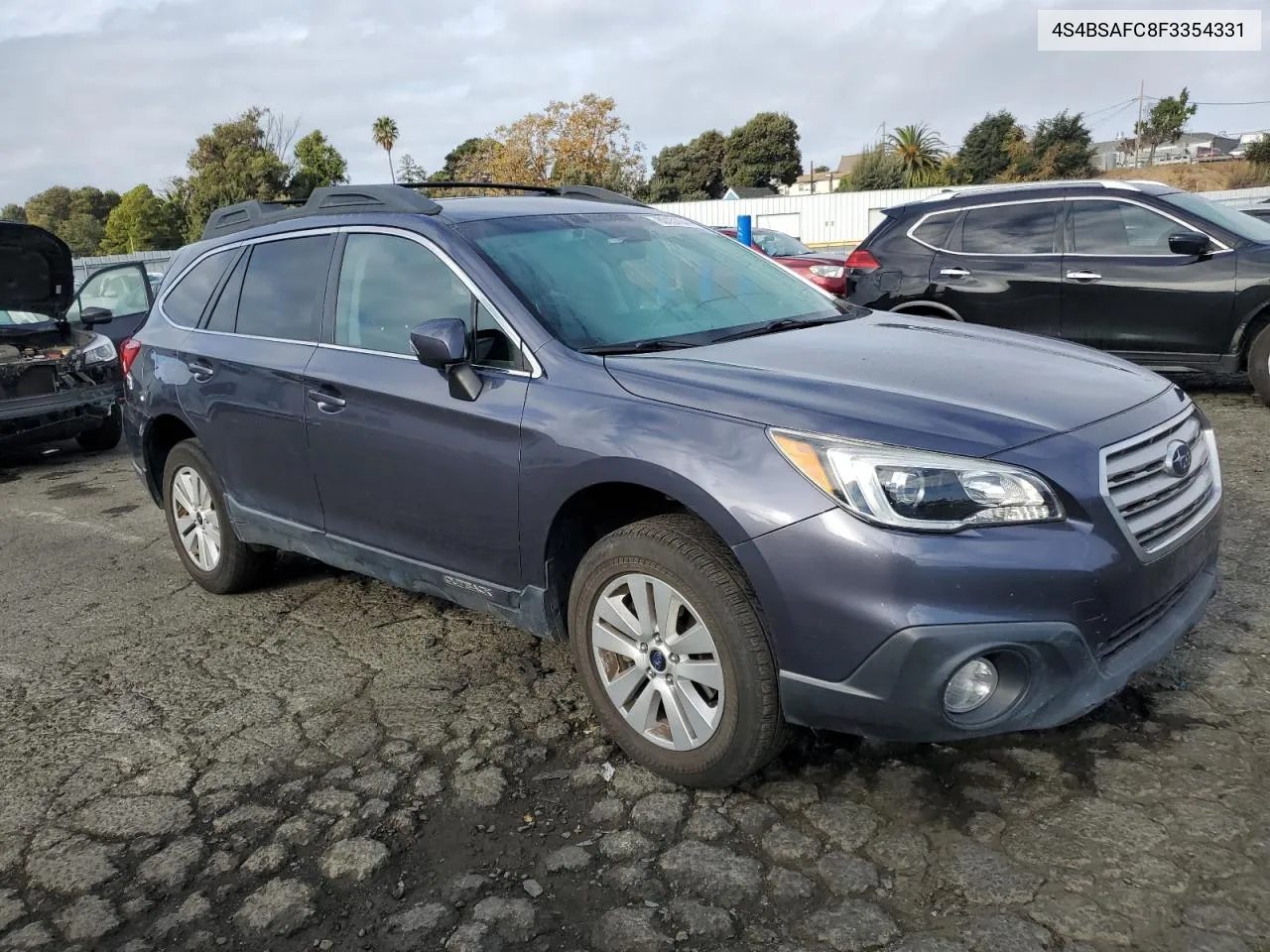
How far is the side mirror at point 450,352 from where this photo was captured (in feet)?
10.4

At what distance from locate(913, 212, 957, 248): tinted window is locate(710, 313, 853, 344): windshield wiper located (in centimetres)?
456

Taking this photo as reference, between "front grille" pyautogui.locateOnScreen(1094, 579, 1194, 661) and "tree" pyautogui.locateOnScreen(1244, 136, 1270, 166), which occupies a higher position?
"tree" pyautogui.locateOnScreen(1244, 136, 1270, 166)

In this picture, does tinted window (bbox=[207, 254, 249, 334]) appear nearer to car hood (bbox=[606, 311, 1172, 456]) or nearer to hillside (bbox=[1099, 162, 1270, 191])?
car hood (bbox=[606, 311, 1172, 456])

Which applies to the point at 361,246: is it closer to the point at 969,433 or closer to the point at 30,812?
the point at 30,812

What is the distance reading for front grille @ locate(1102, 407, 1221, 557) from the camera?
2.63 m

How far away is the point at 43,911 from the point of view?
2.62m

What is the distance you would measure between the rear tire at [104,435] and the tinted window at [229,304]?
16.8 feet

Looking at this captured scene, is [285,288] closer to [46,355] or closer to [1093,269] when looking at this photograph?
[46,355]

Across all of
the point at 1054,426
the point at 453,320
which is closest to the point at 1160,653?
the point at 1054,426

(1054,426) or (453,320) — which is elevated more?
(453,320)

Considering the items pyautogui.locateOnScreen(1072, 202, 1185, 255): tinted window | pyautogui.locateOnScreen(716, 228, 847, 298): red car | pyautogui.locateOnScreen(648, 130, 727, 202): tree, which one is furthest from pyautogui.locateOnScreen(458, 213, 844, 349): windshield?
pyautogui.locateOnScreen(648, 130, 727, 202): tree

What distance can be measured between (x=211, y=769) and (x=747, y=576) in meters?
1.87

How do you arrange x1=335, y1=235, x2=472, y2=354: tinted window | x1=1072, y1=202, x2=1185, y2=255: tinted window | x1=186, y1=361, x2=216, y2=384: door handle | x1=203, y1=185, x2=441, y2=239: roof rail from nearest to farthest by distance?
x1=335, y1=235, x2=472, y2=354: tinted window, x1=203, y1=185, x2=441, y2=239: roof rail, x1=186, y1=361, x2=216, y2=384: door handle, x1=1072, y1=202, x2=1185, y2=255: tinted window

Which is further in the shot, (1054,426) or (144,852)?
(144,852)
